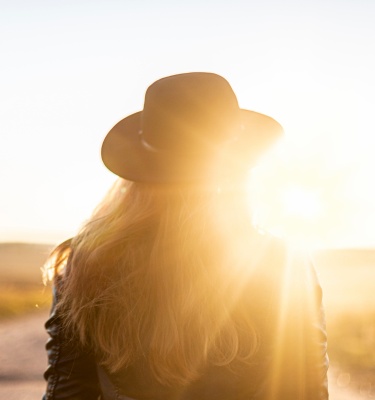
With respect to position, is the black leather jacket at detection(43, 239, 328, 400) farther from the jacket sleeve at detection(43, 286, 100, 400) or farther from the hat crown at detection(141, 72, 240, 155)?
the hat crown at detection(141, 72, 240, 155)

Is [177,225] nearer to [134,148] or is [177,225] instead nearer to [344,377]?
[134,148]

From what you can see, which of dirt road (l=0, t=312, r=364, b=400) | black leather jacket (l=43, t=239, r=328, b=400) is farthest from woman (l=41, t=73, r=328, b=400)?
dirt road (l=0, t=312, r=364, b=400)

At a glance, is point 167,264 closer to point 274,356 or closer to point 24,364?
point 274,356

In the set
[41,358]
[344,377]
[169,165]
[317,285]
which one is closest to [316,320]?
[317,285]

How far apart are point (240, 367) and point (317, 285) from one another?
14.9 inches

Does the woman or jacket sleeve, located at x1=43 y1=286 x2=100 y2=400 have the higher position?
the woman

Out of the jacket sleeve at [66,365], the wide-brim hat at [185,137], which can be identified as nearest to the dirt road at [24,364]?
the jacket sleeve at [66,365]

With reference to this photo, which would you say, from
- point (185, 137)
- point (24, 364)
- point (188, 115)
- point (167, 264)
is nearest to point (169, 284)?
point (167, 264)

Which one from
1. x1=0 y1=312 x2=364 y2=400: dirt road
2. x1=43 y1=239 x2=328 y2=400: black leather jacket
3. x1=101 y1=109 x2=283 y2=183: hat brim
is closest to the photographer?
x1=43 y1=239 x2=328 y2=400: black leather jacket

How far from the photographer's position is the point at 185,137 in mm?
2191

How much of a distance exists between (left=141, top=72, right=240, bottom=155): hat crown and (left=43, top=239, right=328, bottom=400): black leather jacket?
0.51m

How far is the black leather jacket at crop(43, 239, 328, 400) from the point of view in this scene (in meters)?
1.96

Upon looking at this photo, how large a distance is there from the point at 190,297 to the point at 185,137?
602 mm

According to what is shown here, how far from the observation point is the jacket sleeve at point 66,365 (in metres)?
2.14
